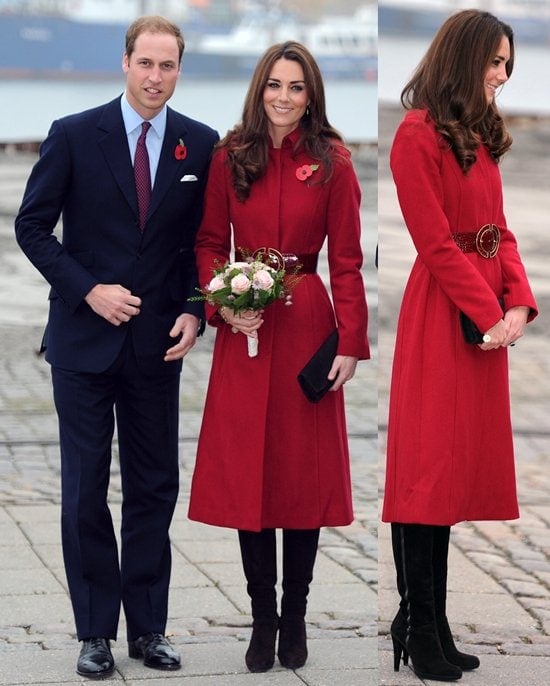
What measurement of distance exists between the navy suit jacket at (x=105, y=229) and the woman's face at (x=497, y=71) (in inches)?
36.4

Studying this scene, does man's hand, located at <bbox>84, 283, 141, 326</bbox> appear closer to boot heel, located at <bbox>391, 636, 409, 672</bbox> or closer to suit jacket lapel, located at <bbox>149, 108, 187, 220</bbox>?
suit jacket lapel, located at <bbox>149, 108, 187, 220</bbox>

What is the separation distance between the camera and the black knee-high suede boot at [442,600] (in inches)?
176

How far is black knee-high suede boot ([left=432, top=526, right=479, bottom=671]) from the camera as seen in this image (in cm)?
447

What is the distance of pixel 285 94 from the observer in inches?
169

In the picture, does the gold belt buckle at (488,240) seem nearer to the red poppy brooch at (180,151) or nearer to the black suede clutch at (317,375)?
the black suede clutch at (317,375)

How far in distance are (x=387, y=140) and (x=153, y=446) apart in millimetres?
13459

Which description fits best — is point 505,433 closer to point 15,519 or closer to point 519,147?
point 15,519

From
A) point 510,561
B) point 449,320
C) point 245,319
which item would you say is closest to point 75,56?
point 510,561

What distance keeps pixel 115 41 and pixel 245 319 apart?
13.0m

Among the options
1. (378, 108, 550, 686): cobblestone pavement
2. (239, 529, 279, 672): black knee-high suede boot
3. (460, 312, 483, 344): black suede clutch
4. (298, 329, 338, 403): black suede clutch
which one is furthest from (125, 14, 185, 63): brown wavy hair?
(378, 108, 550, 686): cobblestone pavement

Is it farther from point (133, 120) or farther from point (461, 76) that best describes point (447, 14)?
point (461, 76)

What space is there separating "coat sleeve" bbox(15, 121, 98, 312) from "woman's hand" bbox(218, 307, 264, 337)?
0.42 metres

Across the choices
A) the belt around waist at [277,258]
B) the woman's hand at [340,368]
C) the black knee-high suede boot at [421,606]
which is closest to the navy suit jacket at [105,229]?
the belt around waist at [277,258]

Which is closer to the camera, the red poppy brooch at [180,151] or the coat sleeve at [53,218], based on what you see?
the coat sleeve at [53,218]
